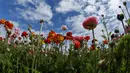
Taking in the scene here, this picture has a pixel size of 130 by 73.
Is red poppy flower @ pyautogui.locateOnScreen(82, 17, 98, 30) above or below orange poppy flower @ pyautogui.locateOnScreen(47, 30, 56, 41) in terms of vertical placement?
below

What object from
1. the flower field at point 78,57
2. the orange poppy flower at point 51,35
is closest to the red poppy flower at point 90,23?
the flower field at point 78,57

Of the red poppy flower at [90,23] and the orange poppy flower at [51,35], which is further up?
the orange poppy flower at [51,35]

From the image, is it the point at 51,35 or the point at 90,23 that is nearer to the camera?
the point at 90,23

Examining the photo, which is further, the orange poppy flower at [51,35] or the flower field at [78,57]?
the orange poppy flower at [51,35]

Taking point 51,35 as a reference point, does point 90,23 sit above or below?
below

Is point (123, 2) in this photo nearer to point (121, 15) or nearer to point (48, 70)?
point (121, 15)

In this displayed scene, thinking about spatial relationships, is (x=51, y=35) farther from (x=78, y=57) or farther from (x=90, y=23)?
(x=90, y=23)

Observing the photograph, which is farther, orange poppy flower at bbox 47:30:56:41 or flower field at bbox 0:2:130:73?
orange poppy flower at bbox 47:30:56:41

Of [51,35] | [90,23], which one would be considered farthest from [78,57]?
[90,23]

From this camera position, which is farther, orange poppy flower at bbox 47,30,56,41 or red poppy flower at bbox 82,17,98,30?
orange poppy flower at bbox 47,30,56,41

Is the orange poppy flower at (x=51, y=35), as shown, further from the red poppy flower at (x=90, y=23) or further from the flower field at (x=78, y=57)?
the red poppy flower at (x=90, y=23)

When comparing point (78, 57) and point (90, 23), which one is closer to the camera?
point (90, 23)

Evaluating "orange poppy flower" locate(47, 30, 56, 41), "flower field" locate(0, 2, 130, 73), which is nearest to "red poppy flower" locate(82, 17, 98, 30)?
"flower field" locate(0, 2, 130, 73)

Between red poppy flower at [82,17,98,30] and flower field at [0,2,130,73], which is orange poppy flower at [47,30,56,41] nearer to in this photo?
flower field at [0,2,130,73]
